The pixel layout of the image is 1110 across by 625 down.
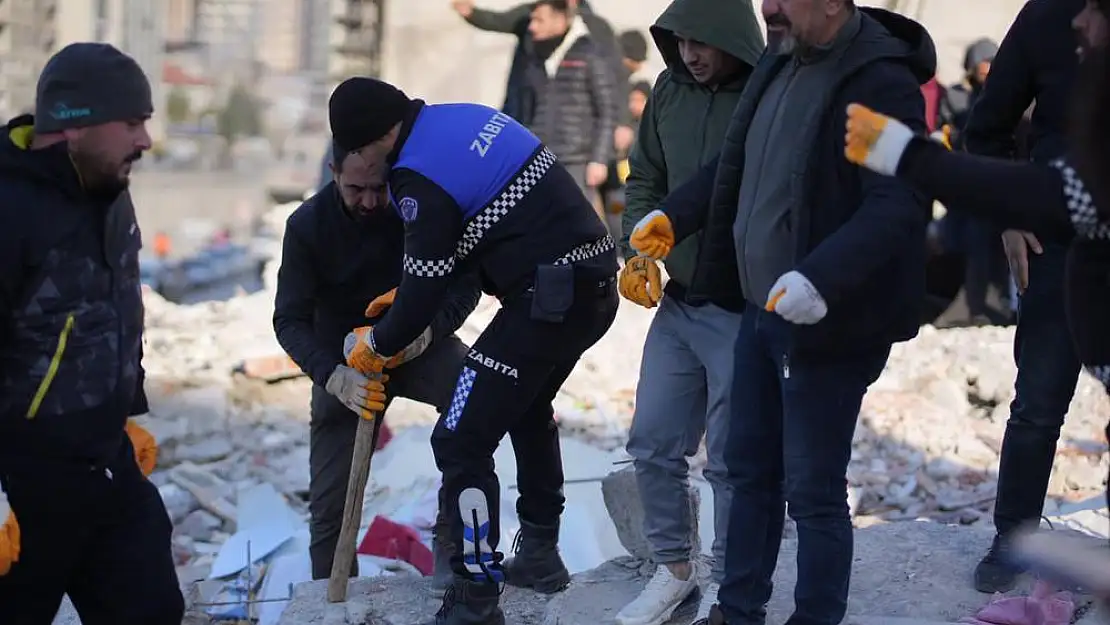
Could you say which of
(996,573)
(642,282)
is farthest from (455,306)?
(996,573)

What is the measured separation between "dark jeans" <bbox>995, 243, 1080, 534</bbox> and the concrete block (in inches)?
44.8

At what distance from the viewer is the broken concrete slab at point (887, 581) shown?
4.61 meters

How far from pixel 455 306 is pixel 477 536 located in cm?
92

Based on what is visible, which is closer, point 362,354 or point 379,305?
point 362,354

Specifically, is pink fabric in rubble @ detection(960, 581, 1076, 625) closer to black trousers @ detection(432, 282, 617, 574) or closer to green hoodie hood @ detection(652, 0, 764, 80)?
black trousers @ detection(432, 282, 617, 574)

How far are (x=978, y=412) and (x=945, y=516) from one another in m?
1.81

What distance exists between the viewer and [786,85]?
384 centimetres

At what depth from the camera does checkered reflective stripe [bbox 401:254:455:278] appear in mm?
4137

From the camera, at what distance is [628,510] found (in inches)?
207

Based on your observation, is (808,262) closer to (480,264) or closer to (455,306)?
(480,264)

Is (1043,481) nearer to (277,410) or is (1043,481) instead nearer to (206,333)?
(277,410)

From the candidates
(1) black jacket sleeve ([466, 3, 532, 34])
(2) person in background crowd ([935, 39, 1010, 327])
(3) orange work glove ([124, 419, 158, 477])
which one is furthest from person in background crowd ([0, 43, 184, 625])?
(2) person in background crowd ([935, 39, 1010, 327])

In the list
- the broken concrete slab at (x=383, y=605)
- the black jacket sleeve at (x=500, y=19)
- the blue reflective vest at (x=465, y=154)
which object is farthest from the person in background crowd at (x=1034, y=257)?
the black jacket sleeve at (x=500, y=19)

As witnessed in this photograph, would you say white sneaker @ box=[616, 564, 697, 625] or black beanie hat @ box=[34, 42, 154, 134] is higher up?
black beanie hat @ box=[34, 42, 154, 134]
